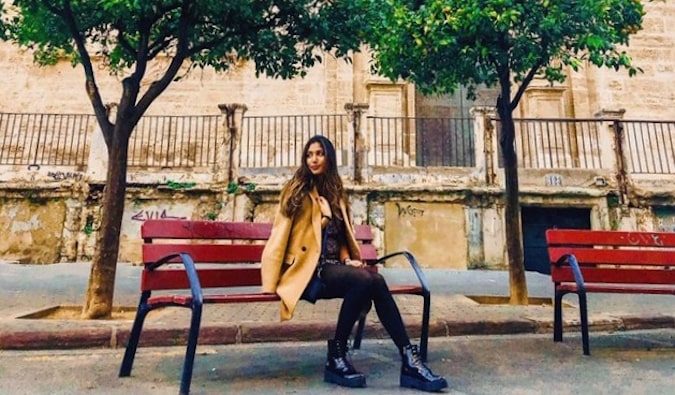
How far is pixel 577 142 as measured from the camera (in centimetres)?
1312

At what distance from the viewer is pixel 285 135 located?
12.9 m

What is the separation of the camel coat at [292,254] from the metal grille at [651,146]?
11.2 m

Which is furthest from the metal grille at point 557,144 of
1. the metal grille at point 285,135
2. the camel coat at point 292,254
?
the camel coat at point 292,254

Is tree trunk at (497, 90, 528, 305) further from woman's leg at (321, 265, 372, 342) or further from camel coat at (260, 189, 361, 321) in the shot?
camel coat at (260, 189, 361, 321)

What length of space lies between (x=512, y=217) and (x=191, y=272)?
4.16m

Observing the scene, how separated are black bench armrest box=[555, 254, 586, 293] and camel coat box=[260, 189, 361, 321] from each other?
6.05 feet

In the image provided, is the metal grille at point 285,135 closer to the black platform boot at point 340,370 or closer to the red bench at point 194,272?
the red bench at point 194,272

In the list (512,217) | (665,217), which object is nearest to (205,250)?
(512,217)

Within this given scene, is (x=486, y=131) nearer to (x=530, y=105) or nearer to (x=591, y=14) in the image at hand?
(x=530, y=105)

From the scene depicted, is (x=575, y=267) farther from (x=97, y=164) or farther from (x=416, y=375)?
(x=97, y=164)

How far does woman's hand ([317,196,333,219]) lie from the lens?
9.59ft

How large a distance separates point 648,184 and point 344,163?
6897 mm

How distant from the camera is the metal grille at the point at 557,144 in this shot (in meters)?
12.1

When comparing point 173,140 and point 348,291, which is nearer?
point 348,291
